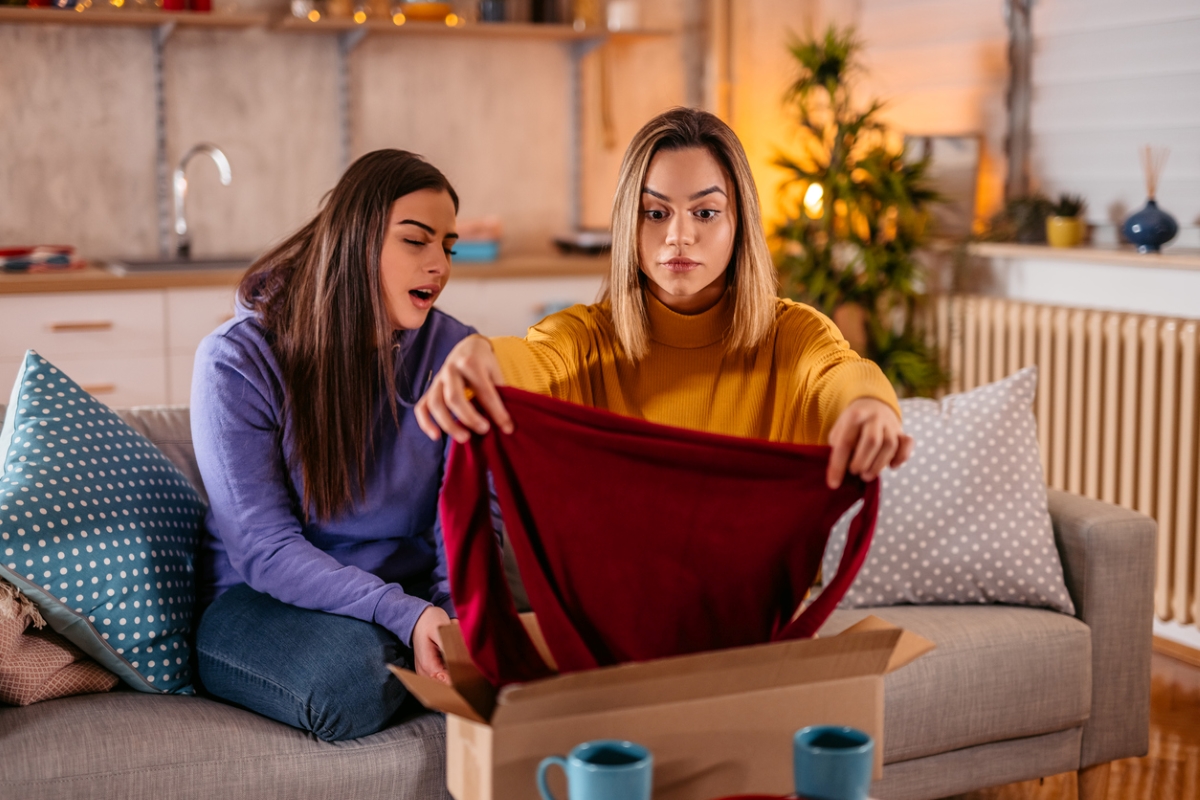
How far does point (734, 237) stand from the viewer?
5.08 ft

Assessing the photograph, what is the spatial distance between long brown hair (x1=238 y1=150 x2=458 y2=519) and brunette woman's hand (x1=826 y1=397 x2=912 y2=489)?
0.83 metres

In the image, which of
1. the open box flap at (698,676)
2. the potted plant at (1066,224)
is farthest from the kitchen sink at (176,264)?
the open box flap at (698,676)

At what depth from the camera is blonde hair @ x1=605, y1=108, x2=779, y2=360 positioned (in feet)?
4.96

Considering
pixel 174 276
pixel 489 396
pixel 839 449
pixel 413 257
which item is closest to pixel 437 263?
pixel 413 257

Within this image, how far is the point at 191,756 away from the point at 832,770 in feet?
2.98

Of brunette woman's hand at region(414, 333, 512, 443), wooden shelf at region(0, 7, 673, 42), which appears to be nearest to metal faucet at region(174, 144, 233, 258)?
wooden shelf at region(0, 7, 673, 42)

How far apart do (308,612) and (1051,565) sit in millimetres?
1232

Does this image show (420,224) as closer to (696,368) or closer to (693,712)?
(696,368)

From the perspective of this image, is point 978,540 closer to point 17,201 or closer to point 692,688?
point 692,688

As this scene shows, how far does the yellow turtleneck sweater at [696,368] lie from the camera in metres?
1.51

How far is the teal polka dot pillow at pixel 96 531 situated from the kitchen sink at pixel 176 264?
2.19 meters

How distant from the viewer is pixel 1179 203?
10.8 ft

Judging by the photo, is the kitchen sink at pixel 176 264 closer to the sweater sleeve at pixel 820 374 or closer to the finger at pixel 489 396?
the sweater sleeve at pixel 820 374

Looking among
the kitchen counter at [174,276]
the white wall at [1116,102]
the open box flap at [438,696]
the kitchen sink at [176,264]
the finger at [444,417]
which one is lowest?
the open box flap at [438,696]
